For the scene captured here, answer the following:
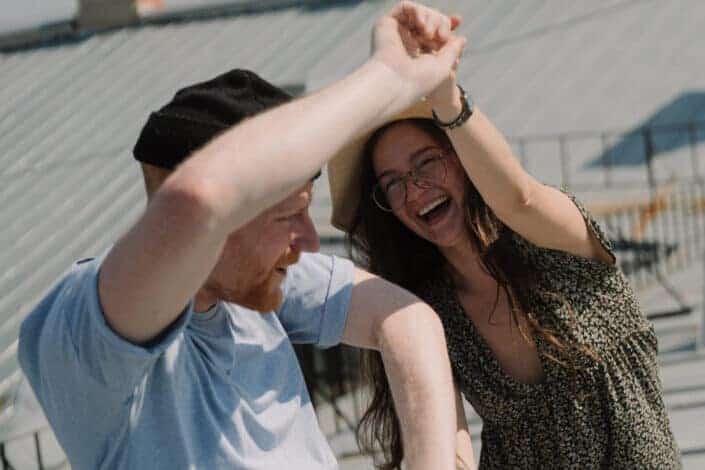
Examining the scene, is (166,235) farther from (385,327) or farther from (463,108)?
(463,108)

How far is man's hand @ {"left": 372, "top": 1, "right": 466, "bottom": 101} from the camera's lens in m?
1.56

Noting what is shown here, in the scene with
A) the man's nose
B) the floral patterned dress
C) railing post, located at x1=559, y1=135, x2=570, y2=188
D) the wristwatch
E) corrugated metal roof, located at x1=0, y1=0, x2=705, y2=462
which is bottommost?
railing post, located at x1=559, y1=135, x2=570, y2=188

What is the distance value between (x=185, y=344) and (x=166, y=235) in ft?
1.40

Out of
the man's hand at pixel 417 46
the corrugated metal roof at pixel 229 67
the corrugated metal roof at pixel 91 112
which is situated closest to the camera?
the man's hand at pixel 417 46

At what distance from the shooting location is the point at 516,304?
8.42 feet

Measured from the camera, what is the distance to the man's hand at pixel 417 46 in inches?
61.3

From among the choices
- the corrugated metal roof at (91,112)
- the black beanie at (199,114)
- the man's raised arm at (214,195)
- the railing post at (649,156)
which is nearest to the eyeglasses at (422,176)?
the black beanie at (199,114)

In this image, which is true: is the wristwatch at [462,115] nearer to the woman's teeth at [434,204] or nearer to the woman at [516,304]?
the woman at [516,304]

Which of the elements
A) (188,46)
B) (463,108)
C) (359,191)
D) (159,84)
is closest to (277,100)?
(463,108)

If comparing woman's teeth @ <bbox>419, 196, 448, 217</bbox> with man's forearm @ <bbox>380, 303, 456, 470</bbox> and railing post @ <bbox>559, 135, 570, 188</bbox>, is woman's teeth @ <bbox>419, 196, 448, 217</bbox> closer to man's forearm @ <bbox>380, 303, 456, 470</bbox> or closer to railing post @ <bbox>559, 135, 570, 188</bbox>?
man's forearm @ <bbox>380, 303, 456, 470</bbox>

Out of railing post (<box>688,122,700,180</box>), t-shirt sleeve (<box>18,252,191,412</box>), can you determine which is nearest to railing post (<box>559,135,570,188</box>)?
railing post (<box>688,122,700,180</box>)

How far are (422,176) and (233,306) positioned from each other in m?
0.77

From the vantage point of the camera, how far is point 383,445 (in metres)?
2.76

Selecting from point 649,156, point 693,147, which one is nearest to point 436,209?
point 649,156
